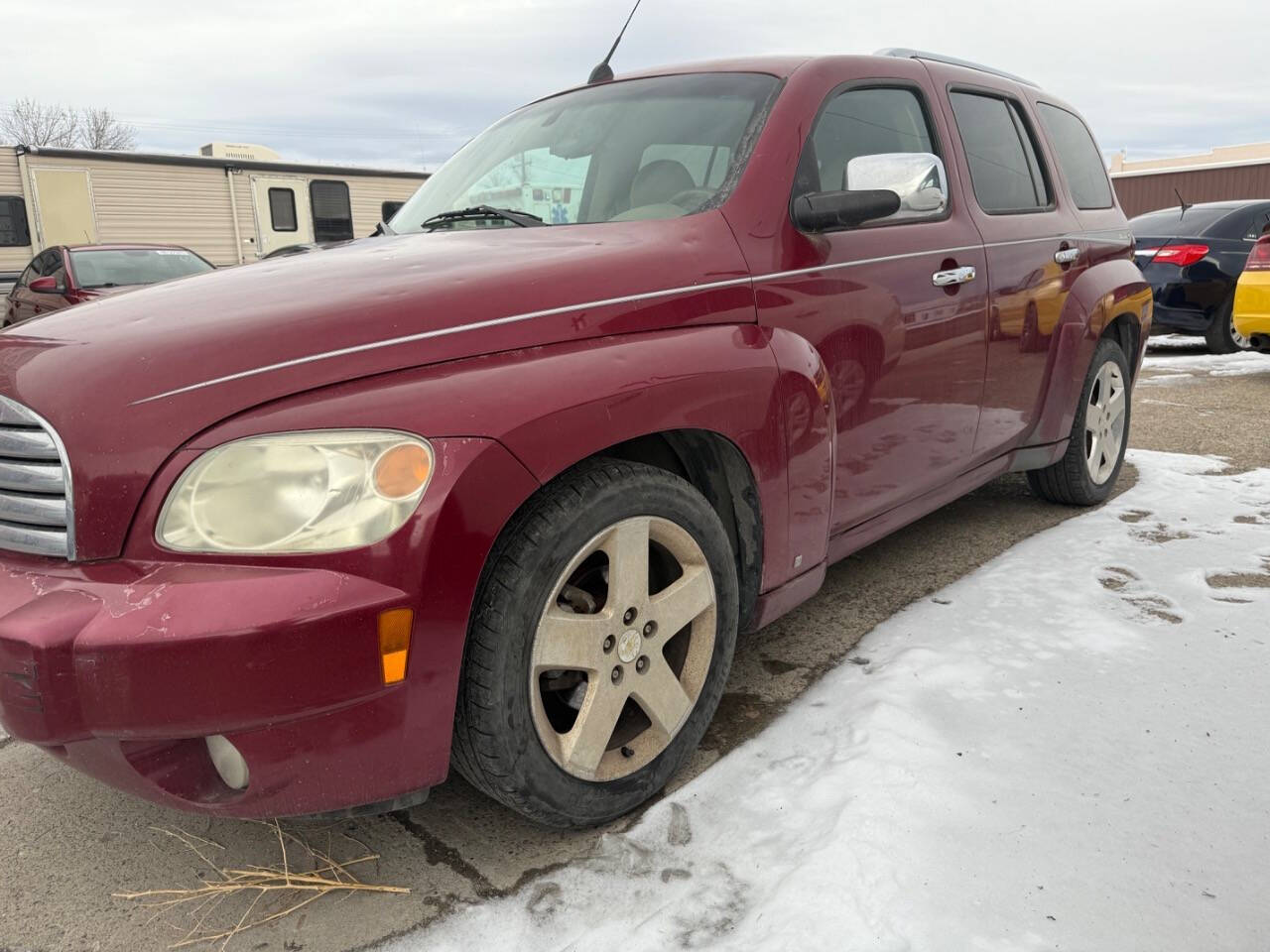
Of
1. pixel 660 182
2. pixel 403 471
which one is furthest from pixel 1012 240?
pixel 403 471

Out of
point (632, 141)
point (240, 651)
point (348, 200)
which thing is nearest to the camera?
point (240, 651)

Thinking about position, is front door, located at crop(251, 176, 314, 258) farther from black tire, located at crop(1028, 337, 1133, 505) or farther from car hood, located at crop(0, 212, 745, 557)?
car hood, located at crop(0, 212, 745, 557)

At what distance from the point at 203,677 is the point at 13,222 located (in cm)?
1336

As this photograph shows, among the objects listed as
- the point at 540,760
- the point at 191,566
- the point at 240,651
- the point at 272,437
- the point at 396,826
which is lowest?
the point at 396,826

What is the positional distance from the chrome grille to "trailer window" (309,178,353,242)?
13928mm

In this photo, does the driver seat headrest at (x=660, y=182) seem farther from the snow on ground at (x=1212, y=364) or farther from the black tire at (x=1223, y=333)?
the black tire at (x=1223, y=333)

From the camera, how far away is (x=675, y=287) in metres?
2.11

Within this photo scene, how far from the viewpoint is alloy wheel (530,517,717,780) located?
1869 millimetres

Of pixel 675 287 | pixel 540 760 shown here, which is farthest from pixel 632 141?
pixel 540 760

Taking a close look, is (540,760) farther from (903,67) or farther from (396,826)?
(903,67)

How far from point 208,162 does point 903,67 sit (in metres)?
13.4

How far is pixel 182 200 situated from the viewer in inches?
536

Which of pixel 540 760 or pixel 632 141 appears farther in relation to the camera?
pixel 632 141

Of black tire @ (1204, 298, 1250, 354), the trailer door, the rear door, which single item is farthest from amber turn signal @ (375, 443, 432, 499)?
the trailer door
